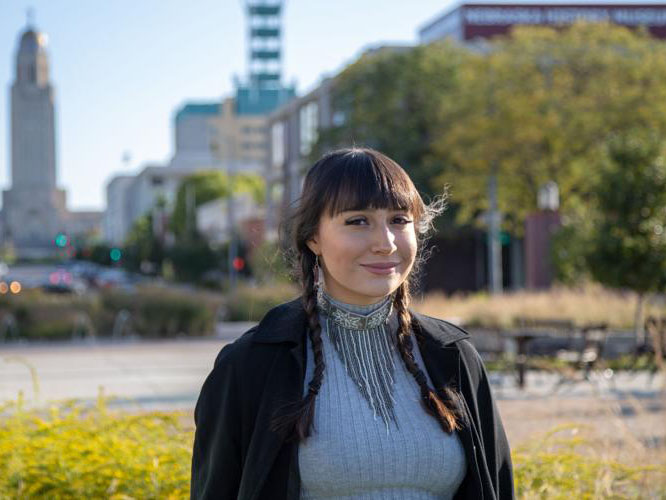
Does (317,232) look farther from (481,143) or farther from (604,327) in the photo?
(481,143)

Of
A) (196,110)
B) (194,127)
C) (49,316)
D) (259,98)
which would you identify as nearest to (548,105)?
(49,316)

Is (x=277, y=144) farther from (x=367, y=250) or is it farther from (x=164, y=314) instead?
(x=367, y=250)

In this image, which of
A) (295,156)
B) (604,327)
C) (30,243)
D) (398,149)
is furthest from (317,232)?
(30,243)

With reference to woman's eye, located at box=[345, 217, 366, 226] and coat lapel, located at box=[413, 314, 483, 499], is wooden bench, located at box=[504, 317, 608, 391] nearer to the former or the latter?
coat lapel, located at box=[413, 314, 483, 499]

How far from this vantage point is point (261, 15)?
7451 inches

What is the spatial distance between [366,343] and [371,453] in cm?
32

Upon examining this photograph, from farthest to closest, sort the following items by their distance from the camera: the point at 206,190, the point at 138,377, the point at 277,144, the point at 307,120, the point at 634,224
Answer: the point at 206,190, the point at 277,144, the point at 307,120, the point at 634,224, the point at 138,377

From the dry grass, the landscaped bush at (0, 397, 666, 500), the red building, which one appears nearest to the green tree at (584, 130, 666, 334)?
the dry grass

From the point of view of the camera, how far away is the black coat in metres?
2.85

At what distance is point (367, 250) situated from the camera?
9.81 feet

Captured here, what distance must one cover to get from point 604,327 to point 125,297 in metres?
17.2

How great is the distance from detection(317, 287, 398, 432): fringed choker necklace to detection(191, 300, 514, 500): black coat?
88 mm

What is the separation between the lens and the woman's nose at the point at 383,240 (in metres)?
2.98

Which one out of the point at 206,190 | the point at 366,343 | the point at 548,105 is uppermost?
the point at 548,105
